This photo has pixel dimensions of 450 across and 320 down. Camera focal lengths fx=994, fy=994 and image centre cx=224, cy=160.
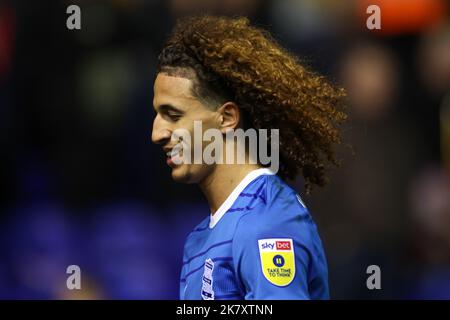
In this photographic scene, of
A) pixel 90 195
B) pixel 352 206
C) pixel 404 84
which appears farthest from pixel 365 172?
pixel 90 195

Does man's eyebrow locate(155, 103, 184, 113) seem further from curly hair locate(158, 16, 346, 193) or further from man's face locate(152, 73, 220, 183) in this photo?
curly hair locate(158, 16, 346, 193)

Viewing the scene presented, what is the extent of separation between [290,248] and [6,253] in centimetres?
422

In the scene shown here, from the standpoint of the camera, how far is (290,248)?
3.76 metres

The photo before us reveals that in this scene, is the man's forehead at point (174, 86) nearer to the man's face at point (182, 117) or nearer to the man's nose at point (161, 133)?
the man's face at point (182, 117)

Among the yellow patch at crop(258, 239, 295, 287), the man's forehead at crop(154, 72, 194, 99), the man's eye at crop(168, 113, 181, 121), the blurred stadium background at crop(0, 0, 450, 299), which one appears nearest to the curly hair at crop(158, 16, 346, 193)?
the man's forehead at crop(154, 72, 194, 99)

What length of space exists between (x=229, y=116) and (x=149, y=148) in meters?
3.42

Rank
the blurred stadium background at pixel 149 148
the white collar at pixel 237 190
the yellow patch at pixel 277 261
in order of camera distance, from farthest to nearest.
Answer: the blurred stadium background at pixel 149 148
the white collar at pixel 237 190
the yellow patch at pixel 277 261

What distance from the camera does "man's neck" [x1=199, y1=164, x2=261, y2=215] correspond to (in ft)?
13.6

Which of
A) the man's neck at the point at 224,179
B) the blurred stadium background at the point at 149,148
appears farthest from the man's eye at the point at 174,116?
the blurred stadium background at the point at 149,148

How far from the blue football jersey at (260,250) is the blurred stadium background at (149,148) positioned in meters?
2.96

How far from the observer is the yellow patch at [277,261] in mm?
3713

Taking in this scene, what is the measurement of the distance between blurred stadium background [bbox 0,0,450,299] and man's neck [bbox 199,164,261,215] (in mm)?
2911
